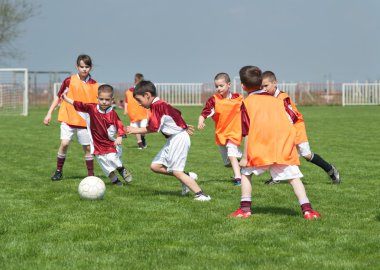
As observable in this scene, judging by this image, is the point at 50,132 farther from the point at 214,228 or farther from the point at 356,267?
the point at 356,267

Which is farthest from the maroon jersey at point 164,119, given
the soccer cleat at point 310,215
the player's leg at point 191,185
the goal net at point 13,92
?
the goal net at point 13,92

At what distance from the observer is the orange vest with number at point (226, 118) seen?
38.2 ft

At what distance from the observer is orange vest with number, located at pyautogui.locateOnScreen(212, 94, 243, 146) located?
38.2 ft

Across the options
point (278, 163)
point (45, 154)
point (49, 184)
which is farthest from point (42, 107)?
point (278, 163)

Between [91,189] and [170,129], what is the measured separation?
3.95 ft

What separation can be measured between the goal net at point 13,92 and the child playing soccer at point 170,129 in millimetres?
30970

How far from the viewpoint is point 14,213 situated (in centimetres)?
836

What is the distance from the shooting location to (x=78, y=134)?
39.7 feet

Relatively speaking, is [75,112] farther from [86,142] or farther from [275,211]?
[275,211]

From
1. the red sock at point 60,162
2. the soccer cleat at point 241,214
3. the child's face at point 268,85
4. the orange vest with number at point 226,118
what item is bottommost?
the soccer cleat at point 241,214

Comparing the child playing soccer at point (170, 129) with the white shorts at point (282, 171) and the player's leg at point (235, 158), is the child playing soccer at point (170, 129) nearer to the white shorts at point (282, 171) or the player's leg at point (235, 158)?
the white shorts at point (282, 171)

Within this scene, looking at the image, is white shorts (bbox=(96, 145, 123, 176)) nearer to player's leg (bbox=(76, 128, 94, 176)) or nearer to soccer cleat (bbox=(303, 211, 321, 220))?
player's leg (bbox=(76, 128, 94, 176))

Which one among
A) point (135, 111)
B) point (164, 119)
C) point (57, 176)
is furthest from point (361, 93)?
point (164, 119)

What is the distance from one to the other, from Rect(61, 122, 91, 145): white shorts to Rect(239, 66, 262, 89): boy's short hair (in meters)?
4.51
